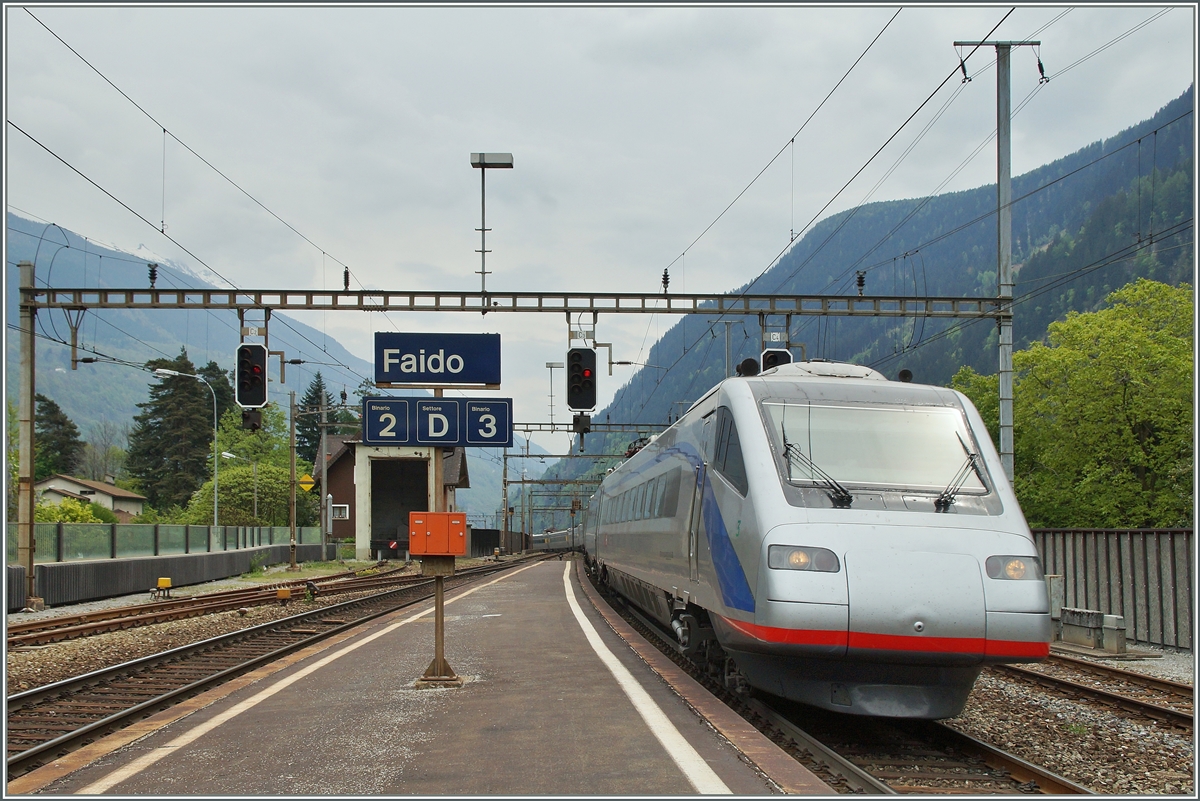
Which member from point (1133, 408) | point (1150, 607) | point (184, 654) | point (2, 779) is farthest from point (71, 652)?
point (1133, 408)

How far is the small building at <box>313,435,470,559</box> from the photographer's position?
59.1 m

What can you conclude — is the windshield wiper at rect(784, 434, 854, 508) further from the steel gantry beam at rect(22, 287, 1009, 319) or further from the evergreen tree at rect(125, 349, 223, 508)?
the evergreen tree at rect(125, 349, 223, 508)

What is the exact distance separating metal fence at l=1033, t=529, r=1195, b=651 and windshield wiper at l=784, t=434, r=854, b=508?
25.9 ft

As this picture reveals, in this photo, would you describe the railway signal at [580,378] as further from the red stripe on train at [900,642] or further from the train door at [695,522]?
the red stripe on train at [900,642]

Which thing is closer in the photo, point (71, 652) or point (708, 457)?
point (708, 457)

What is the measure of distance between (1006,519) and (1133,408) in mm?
38897

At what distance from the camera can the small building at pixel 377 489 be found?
2325 inches

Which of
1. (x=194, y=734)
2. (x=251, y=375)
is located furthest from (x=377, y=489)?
(x=194, y=734)

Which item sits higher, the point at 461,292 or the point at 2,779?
the point at 461,292

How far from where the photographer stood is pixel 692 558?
9922 millimetres

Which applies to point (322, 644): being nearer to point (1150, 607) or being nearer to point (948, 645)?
point (948, 645)

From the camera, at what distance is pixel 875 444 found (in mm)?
8305

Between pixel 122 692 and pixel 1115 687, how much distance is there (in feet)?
34.7

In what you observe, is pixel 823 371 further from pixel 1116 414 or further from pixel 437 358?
pixel 1116 414
